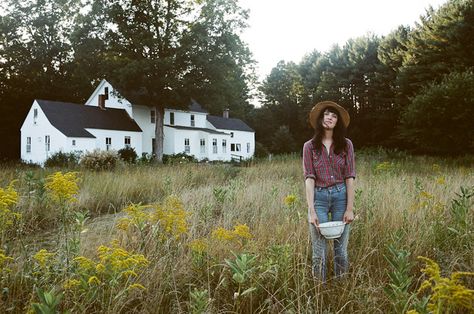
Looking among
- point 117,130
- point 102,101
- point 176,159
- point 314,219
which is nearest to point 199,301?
point 314,219

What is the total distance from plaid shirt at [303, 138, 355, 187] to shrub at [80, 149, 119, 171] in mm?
12223

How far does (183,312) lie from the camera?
3127mm

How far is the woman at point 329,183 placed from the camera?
12.0ft

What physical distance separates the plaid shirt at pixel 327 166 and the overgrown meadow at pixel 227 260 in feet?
2.27

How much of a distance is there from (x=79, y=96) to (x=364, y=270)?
47671 mm

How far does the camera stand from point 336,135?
3.85 metres

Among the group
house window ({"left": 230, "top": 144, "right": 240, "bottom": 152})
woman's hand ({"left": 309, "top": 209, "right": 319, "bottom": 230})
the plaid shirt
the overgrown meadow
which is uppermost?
house window ({"left": 230, "top": 144, "right": 240, "bottom": 152})

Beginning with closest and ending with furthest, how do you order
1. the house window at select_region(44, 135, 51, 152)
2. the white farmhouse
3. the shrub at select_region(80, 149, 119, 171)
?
the shrub at select_region(80, 149, 119, 171) < the house window at select_region(44, 135, 51, 152) < the white farmhouse

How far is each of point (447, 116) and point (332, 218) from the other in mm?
15098

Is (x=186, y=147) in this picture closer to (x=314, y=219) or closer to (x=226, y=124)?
(x=226, y=124)

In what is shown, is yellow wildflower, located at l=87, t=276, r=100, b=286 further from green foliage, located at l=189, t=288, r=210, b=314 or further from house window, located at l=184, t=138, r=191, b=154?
house window, located at l=184, t=138, r=191, b=154

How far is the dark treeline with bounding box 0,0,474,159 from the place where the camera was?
18.6m

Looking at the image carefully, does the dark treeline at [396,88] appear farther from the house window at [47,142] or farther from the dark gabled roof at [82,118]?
the house window at [47,142]

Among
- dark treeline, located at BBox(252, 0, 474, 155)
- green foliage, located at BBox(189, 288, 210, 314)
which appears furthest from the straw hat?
dark treeline, located at BBox(252, 0, 474, 155)
